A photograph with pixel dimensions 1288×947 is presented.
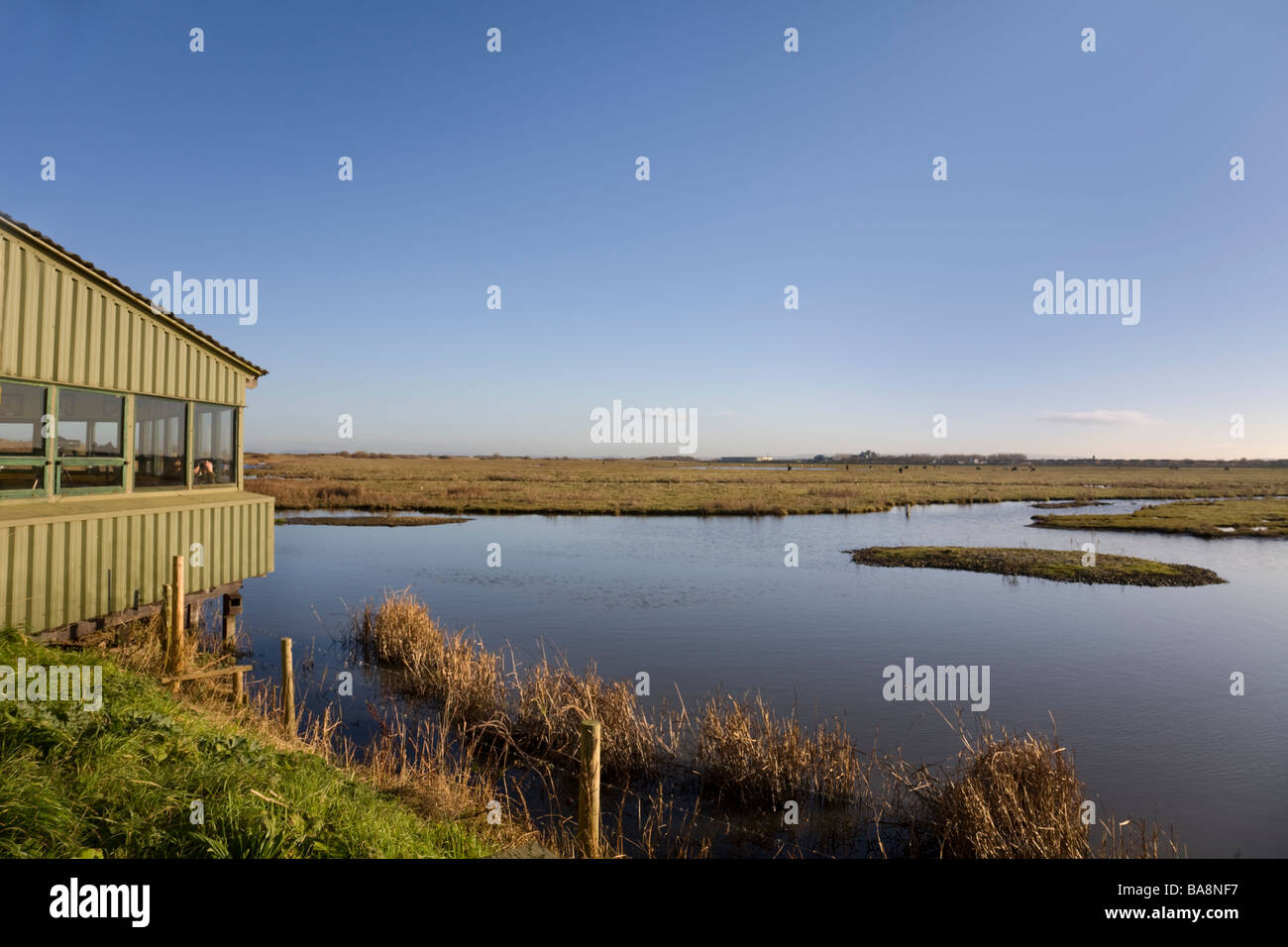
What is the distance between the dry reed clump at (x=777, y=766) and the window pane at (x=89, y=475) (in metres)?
10.9

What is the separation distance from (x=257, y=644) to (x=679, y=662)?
34.3ft

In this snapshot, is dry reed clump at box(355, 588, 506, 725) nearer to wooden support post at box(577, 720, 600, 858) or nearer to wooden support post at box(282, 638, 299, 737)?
Result: wooden support post at box(282, 638, 299, 737)

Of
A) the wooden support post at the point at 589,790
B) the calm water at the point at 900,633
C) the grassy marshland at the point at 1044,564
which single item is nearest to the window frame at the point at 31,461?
the calm water at the point at 900,633

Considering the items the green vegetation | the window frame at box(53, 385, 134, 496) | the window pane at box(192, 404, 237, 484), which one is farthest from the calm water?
the green vegetation

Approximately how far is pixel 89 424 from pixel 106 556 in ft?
7.28

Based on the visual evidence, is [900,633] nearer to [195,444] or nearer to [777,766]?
[777,766]

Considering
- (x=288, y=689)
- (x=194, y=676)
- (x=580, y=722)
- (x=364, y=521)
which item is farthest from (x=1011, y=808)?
(x=364, y=521)

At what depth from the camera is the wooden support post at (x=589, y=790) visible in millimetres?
7133

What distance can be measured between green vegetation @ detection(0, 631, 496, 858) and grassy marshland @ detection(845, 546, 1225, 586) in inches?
1060

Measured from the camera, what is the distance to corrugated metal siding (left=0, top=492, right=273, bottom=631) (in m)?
10.2

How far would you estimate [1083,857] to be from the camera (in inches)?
306

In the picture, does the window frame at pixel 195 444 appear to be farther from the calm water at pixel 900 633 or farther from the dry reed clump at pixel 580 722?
the dry reed clump at pixel 580 722

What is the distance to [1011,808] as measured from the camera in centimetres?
846
